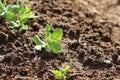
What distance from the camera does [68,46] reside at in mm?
2379

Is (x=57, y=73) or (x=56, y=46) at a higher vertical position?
(x=56, y=46)

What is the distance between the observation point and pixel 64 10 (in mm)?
2734

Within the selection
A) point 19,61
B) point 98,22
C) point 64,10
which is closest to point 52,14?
point 64,10

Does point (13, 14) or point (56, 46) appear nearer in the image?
point (56, 46)

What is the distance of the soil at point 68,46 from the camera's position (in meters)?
2.17

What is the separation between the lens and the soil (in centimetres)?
217

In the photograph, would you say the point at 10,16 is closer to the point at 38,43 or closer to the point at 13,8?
the point at 13,8

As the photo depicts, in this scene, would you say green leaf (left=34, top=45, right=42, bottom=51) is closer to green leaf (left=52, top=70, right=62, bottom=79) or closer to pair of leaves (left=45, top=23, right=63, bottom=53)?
pair of leaves (left=45, top=23, right=63, bottom=53)

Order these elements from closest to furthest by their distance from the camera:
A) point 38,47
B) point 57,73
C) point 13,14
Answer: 1. point 57,73
2. point 38,47
3. point 13,14

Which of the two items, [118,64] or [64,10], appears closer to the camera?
[118,64]

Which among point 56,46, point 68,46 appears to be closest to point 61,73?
point 56,46

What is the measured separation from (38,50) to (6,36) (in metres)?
0.25

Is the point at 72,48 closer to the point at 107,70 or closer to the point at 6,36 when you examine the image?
the point at 107,70

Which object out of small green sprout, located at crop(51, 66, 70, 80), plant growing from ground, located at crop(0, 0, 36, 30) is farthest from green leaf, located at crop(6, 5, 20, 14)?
small green sprout, located at crop(51, 66, 70, 80)
